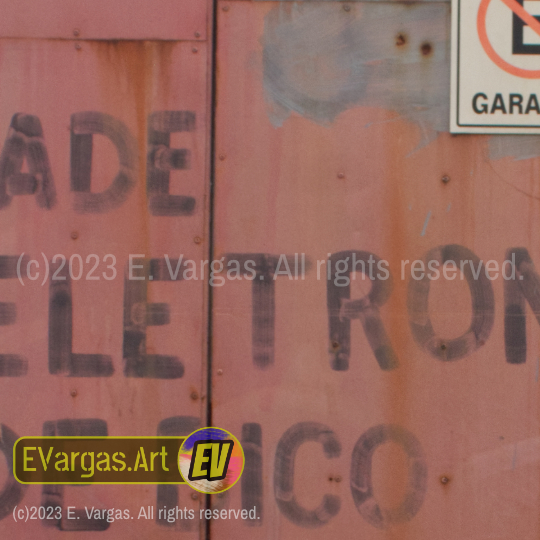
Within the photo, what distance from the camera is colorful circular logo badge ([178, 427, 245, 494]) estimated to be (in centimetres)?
114

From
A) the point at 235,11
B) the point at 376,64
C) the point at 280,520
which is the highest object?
the point at 235,11

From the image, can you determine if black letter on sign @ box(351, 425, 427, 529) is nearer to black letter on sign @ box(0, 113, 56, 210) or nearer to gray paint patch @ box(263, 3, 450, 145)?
gray paint patch @ box(263, 3, 450, 145)

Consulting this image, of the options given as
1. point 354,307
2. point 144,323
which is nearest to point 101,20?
point 144,323

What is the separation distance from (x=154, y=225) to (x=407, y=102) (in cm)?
74

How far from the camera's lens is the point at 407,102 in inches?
45.8

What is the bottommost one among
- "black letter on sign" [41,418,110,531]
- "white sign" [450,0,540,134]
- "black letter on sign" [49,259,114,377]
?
"black letter on sign" [41,418,110,531]

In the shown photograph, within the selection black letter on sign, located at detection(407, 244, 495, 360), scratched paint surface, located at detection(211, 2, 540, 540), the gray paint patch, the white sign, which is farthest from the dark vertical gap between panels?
the white sign

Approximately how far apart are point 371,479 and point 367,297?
0.47 m

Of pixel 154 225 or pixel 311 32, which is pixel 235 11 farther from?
pixel 154 225

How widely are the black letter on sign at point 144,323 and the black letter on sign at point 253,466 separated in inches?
9.2

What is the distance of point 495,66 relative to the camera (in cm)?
115

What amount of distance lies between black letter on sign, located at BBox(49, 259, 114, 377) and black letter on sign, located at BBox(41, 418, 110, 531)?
127 mm

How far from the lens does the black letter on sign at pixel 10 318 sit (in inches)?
44.9

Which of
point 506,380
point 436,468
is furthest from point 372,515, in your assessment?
point 506,380
